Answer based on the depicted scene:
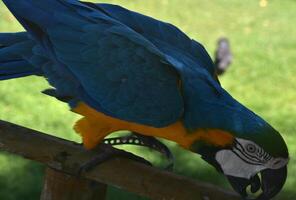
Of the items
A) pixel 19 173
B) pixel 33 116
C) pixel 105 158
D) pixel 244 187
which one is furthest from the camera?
pixel 33 116

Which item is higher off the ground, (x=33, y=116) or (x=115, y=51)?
(x=115, y=51)

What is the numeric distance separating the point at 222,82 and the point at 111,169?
2095mm

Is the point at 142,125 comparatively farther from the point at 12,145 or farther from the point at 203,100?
the point at 12,145

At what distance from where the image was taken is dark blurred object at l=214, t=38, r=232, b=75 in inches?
143

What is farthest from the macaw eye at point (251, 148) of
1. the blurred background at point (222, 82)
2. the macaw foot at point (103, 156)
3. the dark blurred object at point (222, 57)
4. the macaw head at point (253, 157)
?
the dark blurred object at point (222, 57)

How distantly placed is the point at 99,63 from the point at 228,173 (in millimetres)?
441

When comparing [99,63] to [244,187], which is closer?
[244,187]

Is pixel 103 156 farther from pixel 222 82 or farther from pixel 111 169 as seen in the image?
pixel 222 82

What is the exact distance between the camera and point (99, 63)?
1.64m

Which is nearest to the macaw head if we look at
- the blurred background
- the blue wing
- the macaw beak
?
the macaw beak

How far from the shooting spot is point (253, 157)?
146 cm

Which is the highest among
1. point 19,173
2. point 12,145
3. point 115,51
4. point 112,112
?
point 115,51

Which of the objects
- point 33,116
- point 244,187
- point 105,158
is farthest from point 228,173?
point 33,116

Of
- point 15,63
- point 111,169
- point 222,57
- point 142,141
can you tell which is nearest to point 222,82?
point 222,57
